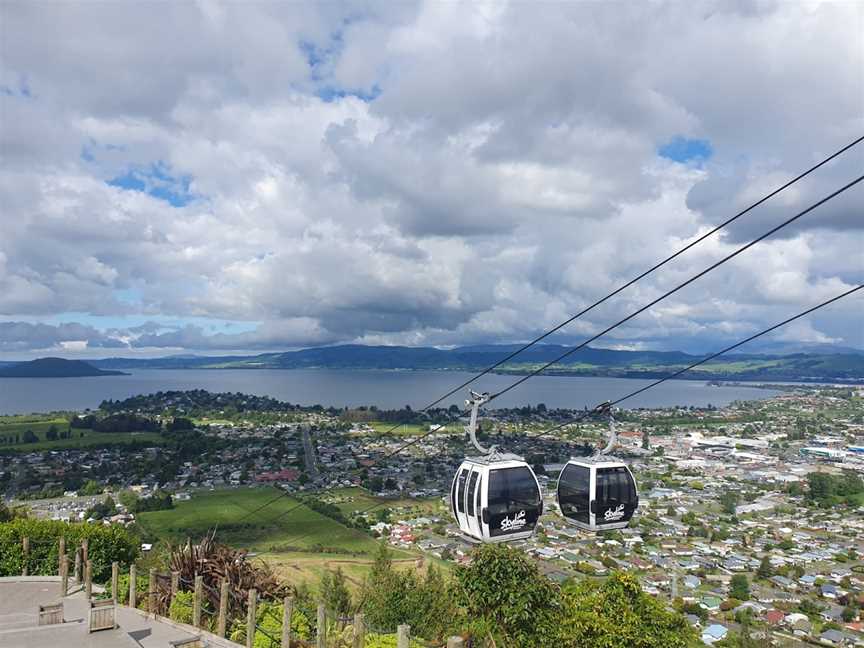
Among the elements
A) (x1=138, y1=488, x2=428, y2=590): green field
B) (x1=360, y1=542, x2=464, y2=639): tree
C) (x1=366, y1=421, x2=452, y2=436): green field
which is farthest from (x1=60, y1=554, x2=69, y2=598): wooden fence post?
(x1=366, y1=421, x2=452, y2=436): green field

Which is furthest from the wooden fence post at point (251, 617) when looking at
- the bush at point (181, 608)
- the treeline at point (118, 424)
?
the treeline at point (118, 424)

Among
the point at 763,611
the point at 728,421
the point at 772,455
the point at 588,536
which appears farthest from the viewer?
the point at 728,421

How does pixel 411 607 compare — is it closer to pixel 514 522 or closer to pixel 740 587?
pixel 514 522

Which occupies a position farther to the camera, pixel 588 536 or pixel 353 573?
pixel 588 536

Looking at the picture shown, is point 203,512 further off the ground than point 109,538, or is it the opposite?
point 109,538

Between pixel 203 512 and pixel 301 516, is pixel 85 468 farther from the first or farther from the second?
pixel 301 516

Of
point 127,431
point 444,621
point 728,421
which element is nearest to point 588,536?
point 444,621

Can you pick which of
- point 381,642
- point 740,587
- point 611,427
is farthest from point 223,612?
point 740,587

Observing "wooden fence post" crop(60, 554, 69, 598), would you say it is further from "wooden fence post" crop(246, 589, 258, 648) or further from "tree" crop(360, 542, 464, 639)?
"tree" crop(360, 542, 464, 639)
